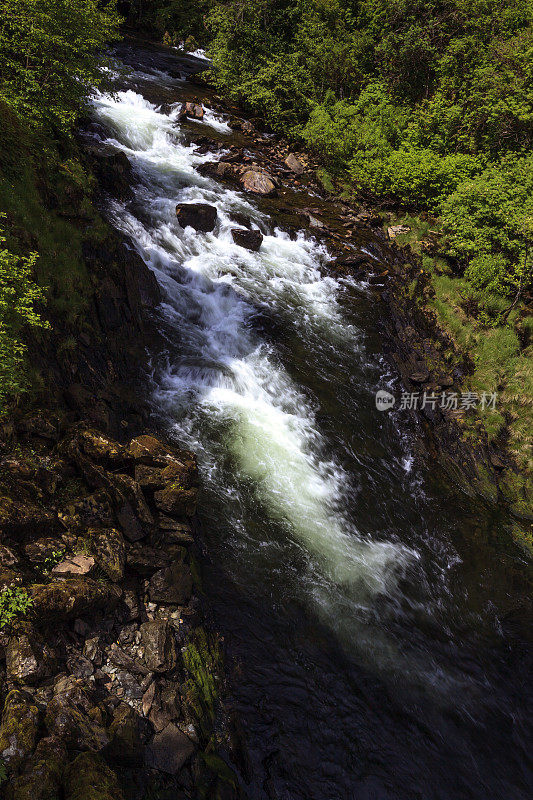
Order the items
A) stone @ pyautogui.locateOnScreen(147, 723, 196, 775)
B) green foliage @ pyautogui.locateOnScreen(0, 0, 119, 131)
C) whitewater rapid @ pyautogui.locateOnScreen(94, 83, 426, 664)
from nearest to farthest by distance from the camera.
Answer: stone @ pyautogui.locateOnScreen(147, 723, 196, 775)
green foliage @ pyautogui.locateOnScreen(0, 0, 119, 131)
whitewater rapid @ pyautogui.locateOnScreen(94, 83, 426, 664)

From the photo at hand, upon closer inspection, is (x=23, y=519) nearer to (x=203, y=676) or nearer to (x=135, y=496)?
(x=135, y=496)

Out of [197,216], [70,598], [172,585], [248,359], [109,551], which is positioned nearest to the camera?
[70,598]

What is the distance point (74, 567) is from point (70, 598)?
1.58 feet

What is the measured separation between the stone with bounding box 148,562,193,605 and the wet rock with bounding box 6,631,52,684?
171cm

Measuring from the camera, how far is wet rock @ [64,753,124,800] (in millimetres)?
3664

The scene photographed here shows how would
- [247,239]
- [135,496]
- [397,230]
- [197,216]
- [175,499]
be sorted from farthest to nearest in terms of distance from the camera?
1. [397,230]
2. [247,239]
3. [197,216]
4. [175,499]
5. [135,496]

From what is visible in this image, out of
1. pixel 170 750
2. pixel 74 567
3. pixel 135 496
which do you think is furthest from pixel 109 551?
pixel 170 750

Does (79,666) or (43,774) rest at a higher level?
(43,774)

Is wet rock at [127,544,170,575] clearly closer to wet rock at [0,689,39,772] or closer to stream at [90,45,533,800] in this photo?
stream at [90,45,533,800]

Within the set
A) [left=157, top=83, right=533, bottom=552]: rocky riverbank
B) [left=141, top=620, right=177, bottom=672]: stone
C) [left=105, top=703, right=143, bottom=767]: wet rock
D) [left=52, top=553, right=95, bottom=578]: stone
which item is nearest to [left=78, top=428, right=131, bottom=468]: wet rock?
[left=52, top=553, right=95, bottom=578]: stone

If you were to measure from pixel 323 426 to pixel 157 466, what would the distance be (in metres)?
5.80

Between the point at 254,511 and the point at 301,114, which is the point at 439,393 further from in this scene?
the point at 301,114

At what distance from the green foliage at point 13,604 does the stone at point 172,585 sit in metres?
1.78

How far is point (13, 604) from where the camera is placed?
179 inches
